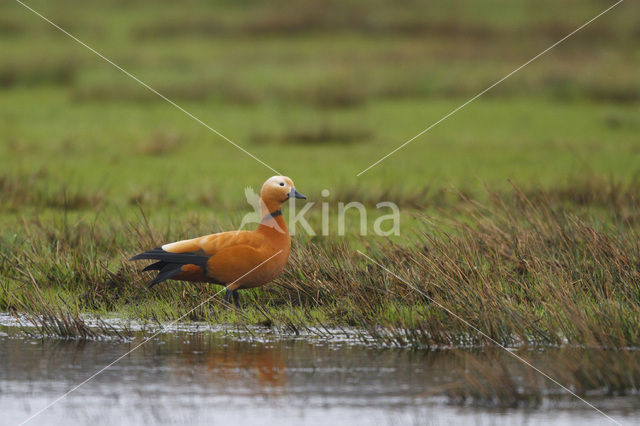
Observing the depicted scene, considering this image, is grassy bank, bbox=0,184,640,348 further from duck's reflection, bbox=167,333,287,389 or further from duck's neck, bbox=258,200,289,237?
duck's neck, bbox=258,200,289,237

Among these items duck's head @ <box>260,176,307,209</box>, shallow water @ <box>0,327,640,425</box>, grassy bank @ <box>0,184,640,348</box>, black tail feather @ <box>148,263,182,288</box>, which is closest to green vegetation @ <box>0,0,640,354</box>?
grassy bank @ <box>0,184,640,348</box>

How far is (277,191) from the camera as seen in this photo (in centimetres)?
848

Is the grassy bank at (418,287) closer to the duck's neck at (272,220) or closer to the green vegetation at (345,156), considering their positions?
the green vegetation at (345,156)

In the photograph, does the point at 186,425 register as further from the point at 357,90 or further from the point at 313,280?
the point at 357,90

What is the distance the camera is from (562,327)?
8.04 m

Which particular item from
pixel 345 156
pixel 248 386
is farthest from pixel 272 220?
pixel 345 156

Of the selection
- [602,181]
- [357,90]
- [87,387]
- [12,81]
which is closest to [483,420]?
[87,387]

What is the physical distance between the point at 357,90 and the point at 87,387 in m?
19.1

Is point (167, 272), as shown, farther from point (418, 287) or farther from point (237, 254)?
point (418, 287)

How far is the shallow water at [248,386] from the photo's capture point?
637cm

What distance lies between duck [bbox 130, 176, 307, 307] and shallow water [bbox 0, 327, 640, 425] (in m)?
0.47

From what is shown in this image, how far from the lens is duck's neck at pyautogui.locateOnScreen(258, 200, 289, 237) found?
8.47 meters

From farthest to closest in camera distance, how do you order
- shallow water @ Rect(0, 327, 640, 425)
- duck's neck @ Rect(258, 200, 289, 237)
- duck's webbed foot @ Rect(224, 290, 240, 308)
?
duck's webbed foot @ Rect(224, 290, 240, 308) < duck's neck @ Rect(258, 200, 289, 237) < shallow water @ Rect(0, 327, 640, 425)

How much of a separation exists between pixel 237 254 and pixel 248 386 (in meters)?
1.56
